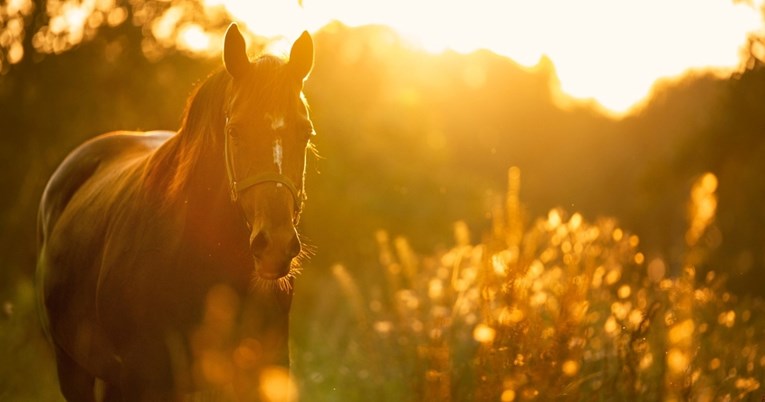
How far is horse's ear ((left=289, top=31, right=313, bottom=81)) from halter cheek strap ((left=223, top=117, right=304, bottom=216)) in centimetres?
47

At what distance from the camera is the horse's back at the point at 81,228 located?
17.1 ft

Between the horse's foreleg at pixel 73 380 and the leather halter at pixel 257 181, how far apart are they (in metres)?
2.66

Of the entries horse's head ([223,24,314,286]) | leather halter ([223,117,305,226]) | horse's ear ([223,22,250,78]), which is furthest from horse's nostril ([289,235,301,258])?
horse's ear ([223,22,250,78])

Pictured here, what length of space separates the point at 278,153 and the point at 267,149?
5 cm

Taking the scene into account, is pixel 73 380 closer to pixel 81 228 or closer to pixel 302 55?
pixel 81 228

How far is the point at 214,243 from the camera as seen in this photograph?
429 centimetres

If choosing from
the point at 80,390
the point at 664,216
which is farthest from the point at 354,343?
the point at 664,216

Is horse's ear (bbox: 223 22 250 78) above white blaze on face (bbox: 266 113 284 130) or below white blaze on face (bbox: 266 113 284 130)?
above

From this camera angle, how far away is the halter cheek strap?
379cm

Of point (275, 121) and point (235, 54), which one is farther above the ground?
point (235, 54)

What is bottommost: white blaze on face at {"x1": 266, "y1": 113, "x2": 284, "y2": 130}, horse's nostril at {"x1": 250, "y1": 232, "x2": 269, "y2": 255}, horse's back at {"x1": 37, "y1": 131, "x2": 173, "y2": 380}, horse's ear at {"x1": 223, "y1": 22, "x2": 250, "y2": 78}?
horse's back at {"x1": 37, "y1": 131, "x2": 173, "y2": 380}

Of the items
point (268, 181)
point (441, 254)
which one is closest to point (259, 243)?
point (268, 181)

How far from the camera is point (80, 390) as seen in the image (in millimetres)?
6133

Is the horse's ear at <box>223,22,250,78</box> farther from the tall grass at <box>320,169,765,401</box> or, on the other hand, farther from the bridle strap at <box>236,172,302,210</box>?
the tall grass at <box>320,169,765,401</box>
